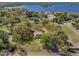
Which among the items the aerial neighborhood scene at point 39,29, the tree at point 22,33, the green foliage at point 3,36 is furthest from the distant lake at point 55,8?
the green foliage at point 3,36

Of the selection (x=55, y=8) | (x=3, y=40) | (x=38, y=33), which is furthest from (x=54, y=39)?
(x=3, y=40)

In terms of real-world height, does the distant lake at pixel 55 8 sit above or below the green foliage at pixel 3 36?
above

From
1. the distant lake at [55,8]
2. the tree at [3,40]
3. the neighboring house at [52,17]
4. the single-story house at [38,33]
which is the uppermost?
the distant lake at [55,8]

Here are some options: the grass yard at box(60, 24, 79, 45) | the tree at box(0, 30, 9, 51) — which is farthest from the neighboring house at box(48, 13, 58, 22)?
the tree at box(0, 30, 9, 51)

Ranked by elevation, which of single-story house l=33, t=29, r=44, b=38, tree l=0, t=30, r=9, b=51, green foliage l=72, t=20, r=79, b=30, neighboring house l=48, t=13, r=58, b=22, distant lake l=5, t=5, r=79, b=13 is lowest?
tree l=0, t=30, r=9, b=51

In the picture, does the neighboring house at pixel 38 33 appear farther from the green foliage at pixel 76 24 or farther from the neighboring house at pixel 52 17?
the green foliage at pixel 76 24

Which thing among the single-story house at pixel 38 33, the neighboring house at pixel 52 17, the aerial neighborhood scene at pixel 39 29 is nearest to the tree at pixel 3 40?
the aerial neighborhood scene at pixel 39 29

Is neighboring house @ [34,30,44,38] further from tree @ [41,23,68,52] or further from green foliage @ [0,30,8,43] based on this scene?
green foliage @ [0,30,8,43]
